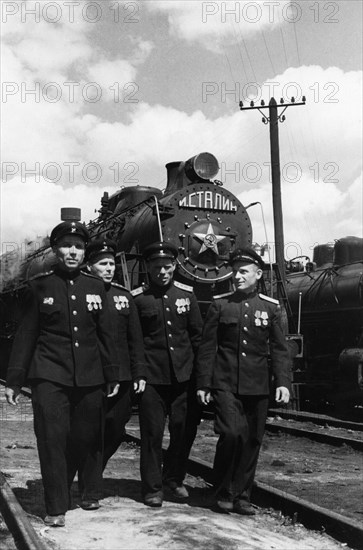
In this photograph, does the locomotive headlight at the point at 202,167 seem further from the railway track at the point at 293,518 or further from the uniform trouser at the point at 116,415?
the railway track at the point at 293,518

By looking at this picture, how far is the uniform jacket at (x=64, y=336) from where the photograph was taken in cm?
466

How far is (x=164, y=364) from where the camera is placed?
5.32m

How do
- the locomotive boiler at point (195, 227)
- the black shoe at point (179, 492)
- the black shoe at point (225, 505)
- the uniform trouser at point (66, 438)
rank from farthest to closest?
the locomotive boiler at point (195, 227), the black shoe at point (179, 492), the black shoe at point (225, 505), the uniform trouser at point (66, 438)

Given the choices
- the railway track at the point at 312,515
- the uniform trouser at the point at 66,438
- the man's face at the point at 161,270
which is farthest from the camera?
the man's face at the point at 161,270

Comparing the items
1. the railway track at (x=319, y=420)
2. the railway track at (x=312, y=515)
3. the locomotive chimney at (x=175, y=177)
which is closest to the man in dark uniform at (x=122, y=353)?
the railway track at (x=312, y=515)

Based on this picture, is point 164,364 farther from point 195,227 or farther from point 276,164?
point 276,164

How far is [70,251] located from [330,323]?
11.3 meters

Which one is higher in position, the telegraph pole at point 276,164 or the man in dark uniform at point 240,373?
the telegraph pole at point 276,164

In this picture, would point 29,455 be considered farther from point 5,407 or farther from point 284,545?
point 5,407

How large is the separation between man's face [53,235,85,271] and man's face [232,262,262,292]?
3.93 feet

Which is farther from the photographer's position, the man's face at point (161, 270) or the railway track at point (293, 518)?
the man's face at point (161, 270)

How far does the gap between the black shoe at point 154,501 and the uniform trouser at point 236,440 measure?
1.40 feet

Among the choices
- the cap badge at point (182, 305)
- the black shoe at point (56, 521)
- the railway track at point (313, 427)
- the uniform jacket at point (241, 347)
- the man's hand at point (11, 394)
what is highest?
the cap badge at point (182, 305)

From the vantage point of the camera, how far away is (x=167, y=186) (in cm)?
1200
